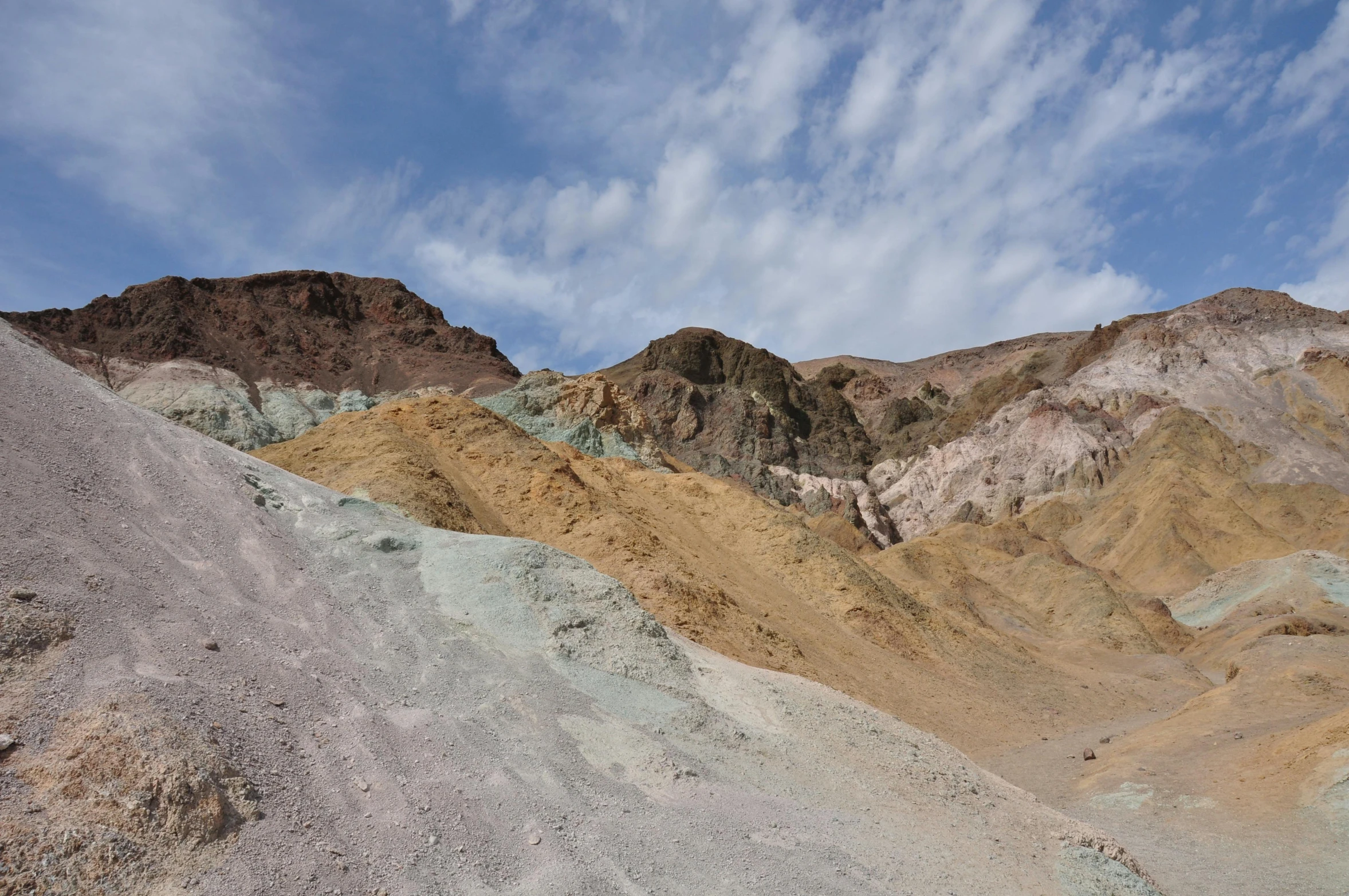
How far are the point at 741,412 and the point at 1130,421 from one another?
36.2 m

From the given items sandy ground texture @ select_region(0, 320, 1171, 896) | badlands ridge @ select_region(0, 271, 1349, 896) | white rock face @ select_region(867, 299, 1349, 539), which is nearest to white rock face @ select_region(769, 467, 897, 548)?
white rock face @ select_region(867, 299, 1349, 539)

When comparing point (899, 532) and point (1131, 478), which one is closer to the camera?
point (1131, 478)

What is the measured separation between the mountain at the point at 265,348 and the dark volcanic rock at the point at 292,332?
9 cm

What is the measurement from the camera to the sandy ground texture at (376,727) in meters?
5.48

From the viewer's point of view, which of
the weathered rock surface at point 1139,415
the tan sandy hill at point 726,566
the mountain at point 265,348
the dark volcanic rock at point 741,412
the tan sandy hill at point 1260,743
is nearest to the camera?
the tan sandy hill at point 1260,743

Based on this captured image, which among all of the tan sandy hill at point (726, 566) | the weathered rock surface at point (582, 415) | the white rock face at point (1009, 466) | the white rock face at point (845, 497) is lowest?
the tan sandy hill at point (726, 566)

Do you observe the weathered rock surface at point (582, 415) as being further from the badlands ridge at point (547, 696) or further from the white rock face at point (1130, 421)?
the white rock face at point (1130, 421)

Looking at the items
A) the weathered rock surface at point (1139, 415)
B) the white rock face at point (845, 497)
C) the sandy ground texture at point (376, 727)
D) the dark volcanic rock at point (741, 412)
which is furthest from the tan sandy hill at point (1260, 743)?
the dark volcanic rock at point (741, 412)

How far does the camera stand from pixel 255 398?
5147cm

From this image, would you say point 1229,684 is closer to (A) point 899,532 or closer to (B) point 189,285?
(A) point 899,532

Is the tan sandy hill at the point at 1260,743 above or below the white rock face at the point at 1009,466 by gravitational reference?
below

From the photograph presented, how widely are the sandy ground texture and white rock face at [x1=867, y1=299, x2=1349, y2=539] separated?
223 ft

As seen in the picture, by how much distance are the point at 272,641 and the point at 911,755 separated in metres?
7.66

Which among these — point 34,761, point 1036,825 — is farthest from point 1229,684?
point 34,761
